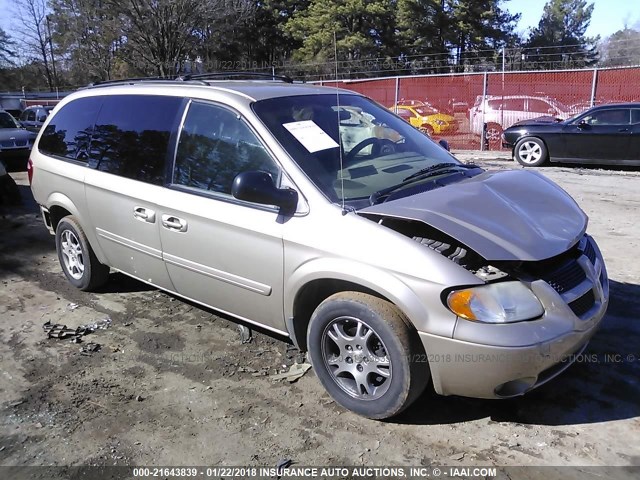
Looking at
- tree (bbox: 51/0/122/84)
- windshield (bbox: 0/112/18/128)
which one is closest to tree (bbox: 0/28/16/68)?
tree (bbox: 51/0/122/84)

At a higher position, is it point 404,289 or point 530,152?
point 530,152

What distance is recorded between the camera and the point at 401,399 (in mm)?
2887

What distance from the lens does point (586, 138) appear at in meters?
12.4

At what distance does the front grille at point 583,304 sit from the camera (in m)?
2.87

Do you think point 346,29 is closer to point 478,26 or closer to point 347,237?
point 478,26

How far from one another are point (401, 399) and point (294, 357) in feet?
3.74

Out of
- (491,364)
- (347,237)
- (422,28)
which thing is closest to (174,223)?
(347,237)

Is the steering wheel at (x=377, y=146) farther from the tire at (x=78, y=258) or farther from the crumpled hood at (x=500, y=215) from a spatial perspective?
the tire at (x=78, y=258)

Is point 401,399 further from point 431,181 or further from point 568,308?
point 431,181

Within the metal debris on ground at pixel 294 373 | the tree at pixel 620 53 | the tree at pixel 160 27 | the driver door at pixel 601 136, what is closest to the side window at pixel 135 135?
the metal debris on ground at pixel 294 373

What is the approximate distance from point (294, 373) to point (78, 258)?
2.63m

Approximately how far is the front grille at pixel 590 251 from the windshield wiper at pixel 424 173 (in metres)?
0.98

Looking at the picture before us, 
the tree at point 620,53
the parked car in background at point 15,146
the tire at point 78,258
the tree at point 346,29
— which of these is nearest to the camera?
the tire at point 78,258

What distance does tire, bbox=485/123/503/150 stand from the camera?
1662 centimetres
